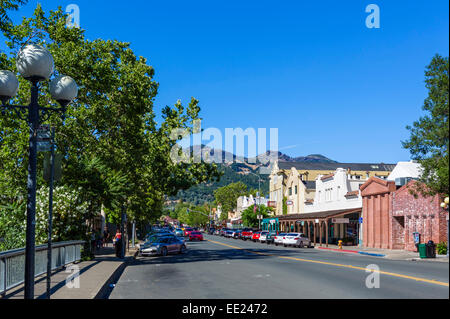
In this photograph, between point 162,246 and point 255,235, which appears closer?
point 162,246

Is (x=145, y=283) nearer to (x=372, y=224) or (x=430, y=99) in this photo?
(x=430, y=99)

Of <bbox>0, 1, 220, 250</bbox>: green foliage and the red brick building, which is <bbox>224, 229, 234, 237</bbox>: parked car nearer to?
the red brick building

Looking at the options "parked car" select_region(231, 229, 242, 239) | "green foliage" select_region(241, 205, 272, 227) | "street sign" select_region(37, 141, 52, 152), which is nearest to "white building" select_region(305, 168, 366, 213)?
"parked car" select_region(231, 229, 242, 239)

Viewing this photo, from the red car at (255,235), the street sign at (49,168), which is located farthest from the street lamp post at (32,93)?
the red car at (255,235)

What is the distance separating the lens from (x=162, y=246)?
34.4 meters

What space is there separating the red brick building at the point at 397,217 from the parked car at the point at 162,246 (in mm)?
18137

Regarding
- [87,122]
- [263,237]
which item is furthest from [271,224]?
[87,122]

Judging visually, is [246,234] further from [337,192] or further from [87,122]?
[87,122]

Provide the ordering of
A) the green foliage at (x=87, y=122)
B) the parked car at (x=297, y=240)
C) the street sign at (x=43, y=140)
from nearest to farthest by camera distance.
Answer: the street sign at (x=43, y=140)
the green foliage at (x=87, y=122)
the parked car at (x=297, y=240)

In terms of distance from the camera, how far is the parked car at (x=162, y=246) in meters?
33.8

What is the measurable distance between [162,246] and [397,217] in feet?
73.5

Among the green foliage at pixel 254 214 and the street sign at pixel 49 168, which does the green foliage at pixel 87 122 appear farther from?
the green foliage at pixel 254 214
